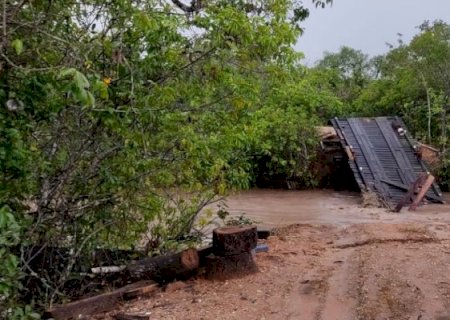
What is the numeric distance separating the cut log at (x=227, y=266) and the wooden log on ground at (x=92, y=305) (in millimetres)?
684

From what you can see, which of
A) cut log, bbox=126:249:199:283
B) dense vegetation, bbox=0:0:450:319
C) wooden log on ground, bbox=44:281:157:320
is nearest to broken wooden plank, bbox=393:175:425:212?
dense vegetation, bbox=0:0:450:319

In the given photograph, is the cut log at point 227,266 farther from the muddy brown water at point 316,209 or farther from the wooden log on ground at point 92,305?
the muddy brown water at point 316,209

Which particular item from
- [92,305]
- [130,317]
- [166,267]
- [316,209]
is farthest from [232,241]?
[316,209]

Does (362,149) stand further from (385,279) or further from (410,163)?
(385,279)

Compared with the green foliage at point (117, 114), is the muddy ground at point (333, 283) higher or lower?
lower

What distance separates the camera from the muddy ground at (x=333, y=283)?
14.9 ft

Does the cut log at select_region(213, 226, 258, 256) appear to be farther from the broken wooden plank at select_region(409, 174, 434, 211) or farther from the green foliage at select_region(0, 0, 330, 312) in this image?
the broken wooden plank at select_region(409, 174, 434, 211)

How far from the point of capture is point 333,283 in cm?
527

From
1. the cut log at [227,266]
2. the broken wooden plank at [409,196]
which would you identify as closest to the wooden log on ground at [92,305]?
the cut log at [227,266]

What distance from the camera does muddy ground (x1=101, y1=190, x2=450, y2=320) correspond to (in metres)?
4.55

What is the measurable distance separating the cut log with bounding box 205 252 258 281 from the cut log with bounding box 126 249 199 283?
0.17 m

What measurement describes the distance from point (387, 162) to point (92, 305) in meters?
10.1

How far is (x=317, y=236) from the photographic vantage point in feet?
26.2

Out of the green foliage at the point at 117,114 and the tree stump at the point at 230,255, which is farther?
the tree stump at the point at 230,255
